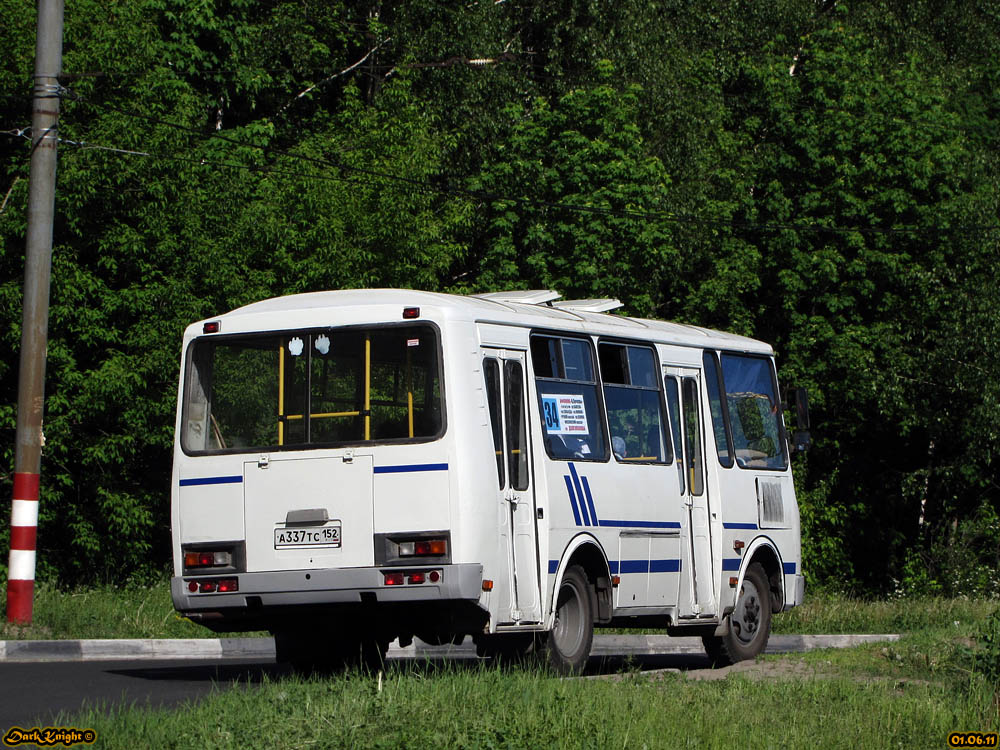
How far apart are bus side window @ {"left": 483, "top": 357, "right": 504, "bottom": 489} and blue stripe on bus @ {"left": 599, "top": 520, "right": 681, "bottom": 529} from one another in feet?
5.14

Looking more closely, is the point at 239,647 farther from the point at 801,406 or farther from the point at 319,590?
the point at 801,406

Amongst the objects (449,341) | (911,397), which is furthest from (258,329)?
(911,397)

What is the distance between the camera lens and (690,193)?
35.7 meters

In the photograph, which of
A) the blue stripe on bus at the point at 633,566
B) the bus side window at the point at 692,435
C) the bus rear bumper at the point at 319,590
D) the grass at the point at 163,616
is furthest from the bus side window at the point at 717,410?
the bus rear bumper at the point at 319,590

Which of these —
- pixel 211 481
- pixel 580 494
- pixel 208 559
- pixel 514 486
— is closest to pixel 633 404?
pixel 580 494

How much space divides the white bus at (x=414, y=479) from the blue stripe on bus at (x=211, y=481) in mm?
18

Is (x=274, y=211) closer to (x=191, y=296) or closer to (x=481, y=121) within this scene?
(x=191, y=296)

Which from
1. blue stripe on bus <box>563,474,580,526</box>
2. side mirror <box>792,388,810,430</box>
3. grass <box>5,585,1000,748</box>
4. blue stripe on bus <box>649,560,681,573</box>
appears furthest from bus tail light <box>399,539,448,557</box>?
side mirror <box>792,388,810,430</box>

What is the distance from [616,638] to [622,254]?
1550cm

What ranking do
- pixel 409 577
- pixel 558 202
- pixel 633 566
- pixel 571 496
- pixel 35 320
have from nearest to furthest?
1. pixel 409 577
2. pixel 571 496
3. pixel 633 566
4. pixel 35 320
5. pixel 558 202

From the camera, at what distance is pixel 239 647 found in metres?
16.5

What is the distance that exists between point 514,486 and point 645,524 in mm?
2142

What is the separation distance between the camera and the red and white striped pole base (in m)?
16.2

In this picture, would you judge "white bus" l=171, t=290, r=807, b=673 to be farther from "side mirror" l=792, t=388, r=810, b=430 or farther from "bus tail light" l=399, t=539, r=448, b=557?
"side mirror" l=792, t=388, r=810, b=430
